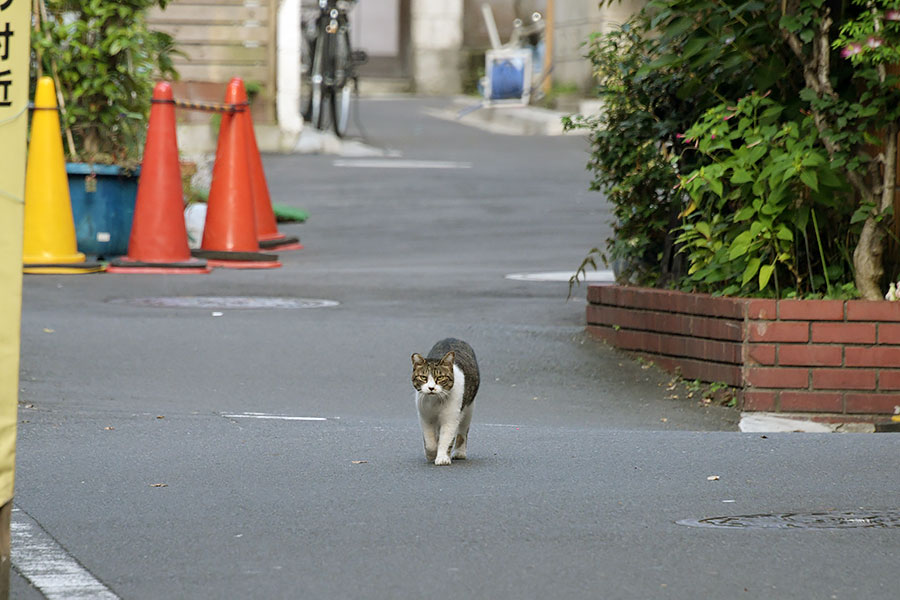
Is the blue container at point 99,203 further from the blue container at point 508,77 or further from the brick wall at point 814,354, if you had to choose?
the blue container at point 508,77

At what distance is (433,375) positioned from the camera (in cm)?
593

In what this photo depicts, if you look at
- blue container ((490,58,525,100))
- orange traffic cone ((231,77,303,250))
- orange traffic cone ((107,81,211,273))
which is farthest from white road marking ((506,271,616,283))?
blue container ((490,58,525,100))

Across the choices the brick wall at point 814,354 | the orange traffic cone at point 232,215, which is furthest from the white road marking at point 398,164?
the brick wall at point 814,354

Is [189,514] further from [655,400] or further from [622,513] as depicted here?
[655,400]

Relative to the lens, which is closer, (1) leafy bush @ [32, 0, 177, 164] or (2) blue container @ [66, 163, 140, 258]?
(2) blue container @ [66, 163, 140, 258]

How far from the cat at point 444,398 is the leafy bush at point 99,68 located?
7501mm

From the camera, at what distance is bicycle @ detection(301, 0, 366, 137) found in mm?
26047

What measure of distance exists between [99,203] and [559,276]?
12.7 ft

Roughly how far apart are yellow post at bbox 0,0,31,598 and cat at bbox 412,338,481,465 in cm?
225

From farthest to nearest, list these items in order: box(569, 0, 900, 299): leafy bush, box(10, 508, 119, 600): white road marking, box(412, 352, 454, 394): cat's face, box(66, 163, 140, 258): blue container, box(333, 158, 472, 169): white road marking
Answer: box(333, 158, 472, 169): white road marking → box(66, 163, 140, 258): blue container → box(569, 0, 900, 299): leafy bush → box(412, 352, 454, 394): cat's face → box(10, 508, 119, 600): white road marking

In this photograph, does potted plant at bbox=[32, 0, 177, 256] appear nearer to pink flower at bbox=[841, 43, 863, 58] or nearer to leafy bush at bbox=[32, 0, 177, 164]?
leafy bush at bbox=[32, 0, 177, 164]

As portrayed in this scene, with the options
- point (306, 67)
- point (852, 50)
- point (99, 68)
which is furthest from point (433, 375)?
point (306, 67)

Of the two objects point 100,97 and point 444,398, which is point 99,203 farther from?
point 444,398

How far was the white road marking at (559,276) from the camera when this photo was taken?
12469 mm
